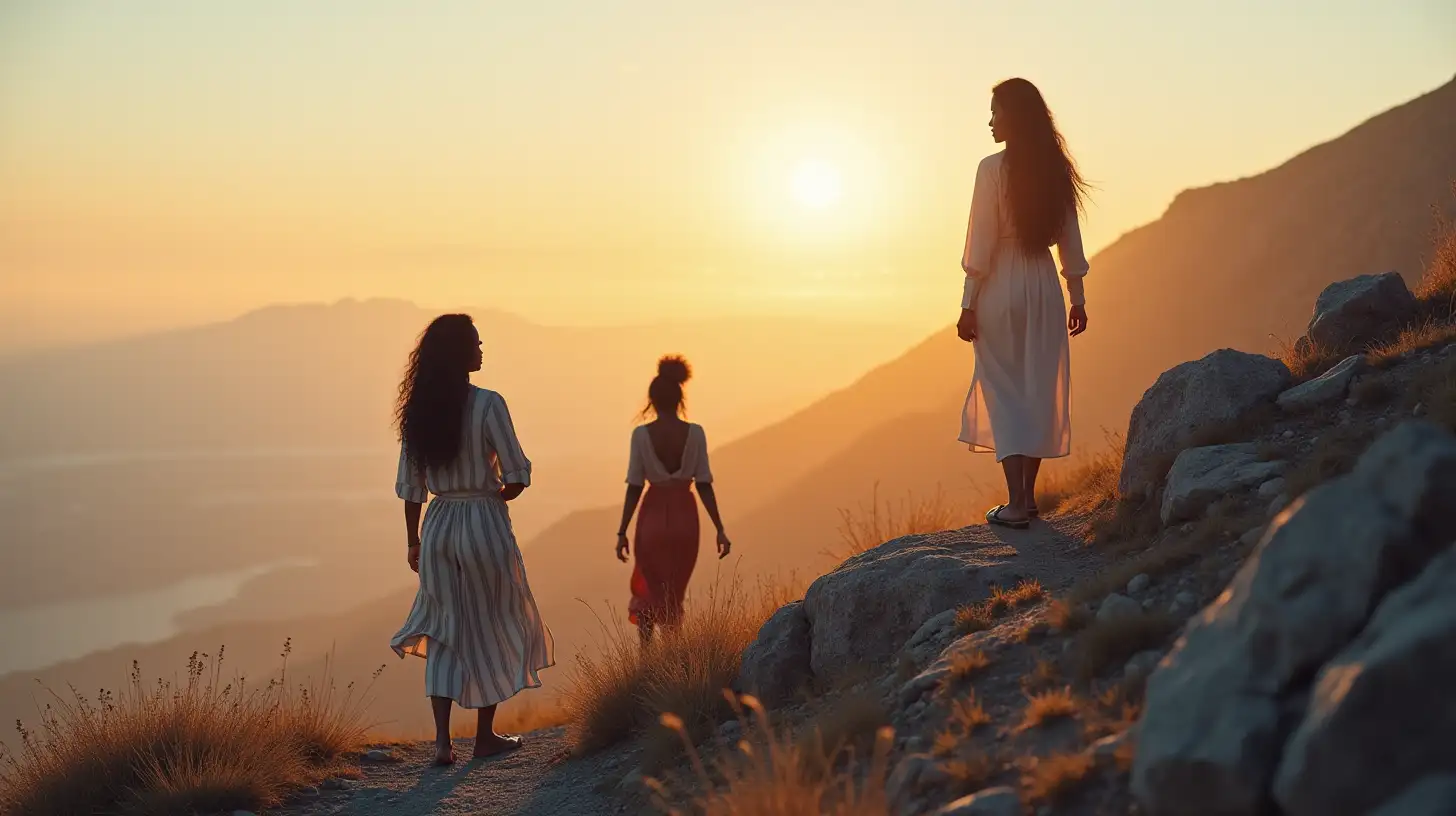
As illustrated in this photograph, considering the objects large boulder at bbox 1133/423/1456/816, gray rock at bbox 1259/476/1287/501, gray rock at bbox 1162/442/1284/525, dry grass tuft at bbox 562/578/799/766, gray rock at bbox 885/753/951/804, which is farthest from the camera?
dry grass tuft at bbox 562/578/799/766

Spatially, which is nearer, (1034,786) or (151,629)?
(1034,786)

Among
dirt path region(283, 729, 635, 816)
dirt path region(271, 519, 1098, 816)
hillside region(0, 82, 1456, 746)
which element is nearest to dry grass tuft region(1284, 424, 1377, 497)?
dirt path region(271, 519, 1098, 816)

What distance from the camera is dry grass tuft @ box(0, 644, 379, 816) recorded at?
605 centimetres

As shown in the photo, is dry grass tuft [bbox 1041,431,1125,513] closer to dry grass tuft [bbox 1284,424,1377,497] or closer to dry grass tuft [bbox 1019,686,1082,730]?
dry grass tuft [bbox 1284,424,1377,497]

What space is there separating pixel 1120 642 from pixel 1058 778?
2.87ft

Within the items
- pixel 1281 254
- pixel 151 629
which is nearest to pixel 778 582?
pixel 1281 254

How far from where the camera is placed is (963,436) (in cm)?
738

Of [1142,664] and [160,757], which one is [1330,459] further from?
[160,757]

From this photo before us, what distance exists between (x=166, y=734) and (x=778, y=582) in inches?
178

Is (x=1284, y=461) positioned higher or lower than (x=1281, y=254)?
lower

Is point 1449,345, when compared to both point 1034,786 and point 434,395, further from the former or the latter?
point 434,395

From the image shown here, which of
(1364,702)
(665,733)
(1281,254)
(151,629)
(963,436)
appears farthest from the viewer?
(151,629)

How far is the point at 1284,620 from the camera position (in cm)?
280

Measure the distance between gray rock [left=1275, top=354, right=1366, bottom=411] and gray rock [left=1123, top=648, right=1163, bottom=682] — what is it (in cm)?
289
